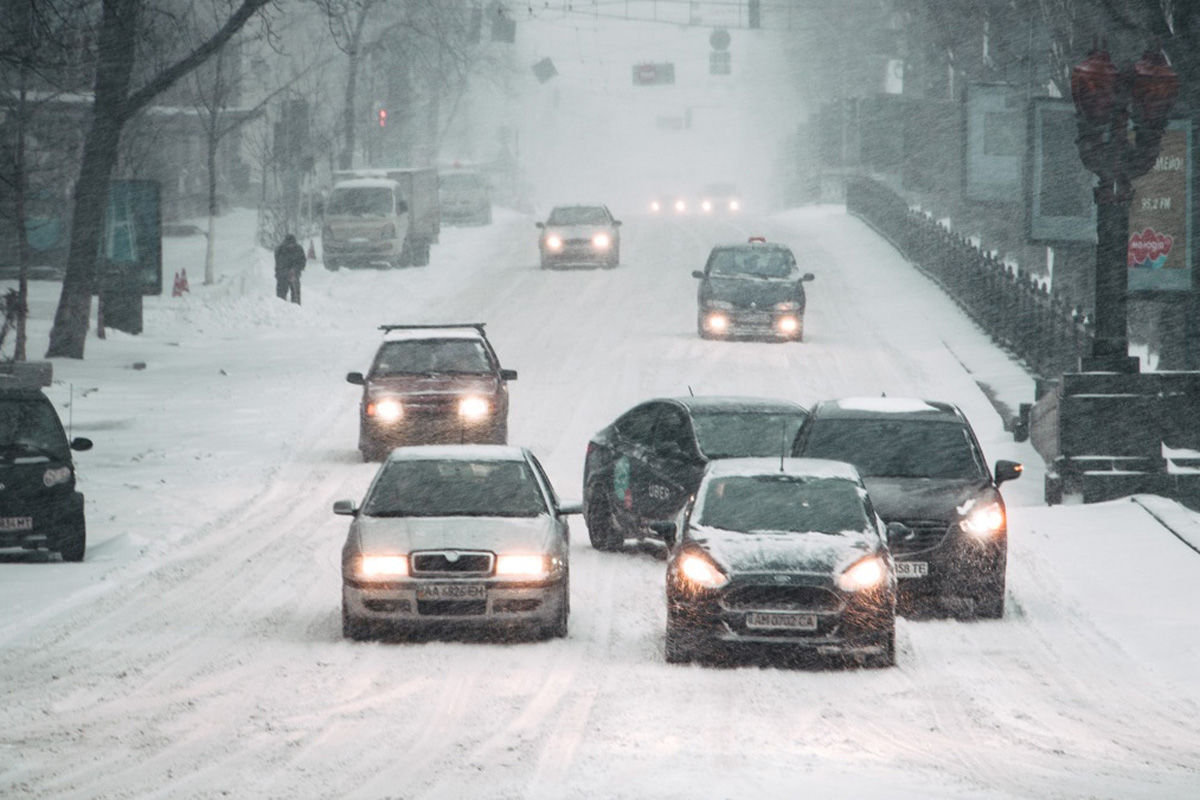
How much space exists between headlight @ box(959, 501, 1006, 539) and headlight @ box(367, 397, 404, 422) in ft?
34.1

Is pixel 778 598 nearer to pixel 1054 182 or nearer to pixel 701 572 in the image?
pixel 701 572

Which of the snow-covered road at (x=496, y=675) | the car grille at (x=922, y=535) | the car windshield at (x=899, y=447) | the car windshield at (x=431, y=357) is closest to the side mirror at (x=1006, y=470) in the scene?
the car windshield at (x=899, y=447)

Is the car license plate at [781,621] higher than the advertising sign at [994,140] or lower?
lower

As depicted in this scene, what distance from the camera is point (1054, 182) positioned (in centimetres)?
2864

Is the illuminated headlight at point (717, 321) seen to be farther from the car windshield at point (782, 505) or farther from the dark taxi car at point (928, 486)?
Result: the car windshield at point (782, 505)

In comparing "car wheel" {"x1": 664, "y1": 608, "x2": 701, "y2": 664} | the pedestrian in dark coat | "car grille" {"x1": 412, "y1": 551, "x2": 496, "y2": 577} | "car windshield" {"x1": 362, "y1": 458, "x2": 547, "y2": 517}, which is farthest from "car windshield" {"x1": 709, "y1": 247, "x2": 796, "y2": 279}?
"car wheel" {"x1": 664, "y1": 608, "x2": 701, "y2": 664}

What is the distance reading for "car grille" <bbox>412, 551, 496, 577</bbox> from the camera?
1365 centimetres

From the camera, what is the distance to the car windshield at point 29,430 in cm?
1761

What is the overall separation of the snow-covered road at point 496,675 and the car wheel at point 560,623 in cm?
13

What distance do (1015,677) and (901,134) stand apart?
56.0 meters

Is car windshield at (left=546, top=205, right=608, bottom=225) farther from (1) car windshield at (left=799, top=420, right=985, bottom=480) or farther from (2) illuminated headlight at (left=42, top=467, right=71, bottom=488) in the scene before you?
(1) car windshield at (left=799, top=420, right=985, bottom=480)

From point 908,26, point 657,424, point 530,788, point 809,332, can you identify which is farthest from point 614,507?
point 908,26

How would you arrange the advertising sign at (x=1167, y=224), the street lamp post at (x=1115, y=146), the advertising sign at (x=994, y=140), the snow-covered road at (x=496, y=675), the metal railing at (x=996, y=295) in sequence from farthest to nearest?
1. the advertising sign at (x=994, y=140)
2. the metal railing at (x=996, y=295)
3. the advertising sign at (x=1167, y=224)
4. the street lamp post at (x=1115, y=146)
5. the snow-covered road at (x=496, y=675)

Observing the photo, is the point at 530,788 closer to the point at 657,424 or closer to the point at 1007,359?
the point at 657,424
